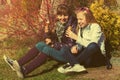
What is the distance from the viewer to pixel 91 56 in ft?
26.4

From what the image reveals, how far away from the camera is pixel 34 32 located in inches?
387

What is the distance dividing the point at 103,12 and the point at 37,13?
162 centimetres

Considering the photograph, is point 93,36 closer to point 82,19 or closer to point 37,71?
point 82,19

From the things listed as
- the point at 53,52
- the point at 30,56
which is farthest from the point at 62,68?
the point at 30,56

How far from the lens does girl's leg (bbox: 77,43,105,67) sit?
786cm

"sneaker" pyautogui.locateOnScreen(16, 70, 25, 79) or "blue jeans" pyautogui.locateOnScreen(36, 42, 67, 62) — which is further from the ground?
"blue jeans" pyautogui.locateOnScreen(36, 42, 67, 62)

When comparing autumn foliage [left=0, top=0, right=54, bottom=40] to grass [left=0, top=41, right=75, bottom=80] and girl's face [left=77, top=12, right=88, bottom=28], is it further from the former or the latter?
girl's face [left=77, top=12, right=88, bottom=28]

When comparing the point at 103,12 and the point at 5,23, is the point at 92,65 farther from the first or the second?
the point at 5,23

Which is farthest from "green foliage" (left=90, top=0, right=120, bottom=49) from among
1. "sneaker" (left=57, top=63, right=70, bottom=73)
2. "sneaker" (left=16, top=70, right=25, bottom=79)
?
"sneaker" (left=16, top=70, right=25, bottom=79)

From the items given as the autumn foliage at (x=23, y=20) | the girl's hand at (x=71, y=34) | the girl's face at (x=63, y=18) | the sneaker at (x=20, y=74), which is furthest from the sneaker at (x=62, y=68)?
the autumn foliage at (x=23, y=20)

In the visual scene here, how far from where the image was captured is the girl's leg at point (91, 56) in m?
7.86

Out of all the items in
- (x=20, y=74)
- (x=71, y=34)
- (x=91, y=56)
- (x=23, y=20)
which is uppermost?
(x=23, y=20)

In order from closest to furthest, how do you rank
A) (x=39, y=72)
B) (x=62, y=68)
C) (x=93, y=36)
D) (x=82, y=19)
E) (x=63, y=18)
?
(x=93, y=36), (x=82, y=19), (x=62, y=68), (x=39, y=72), (x=63, y=18)

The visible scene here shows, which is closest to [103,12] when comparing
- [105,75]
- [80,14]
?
[80,14]
